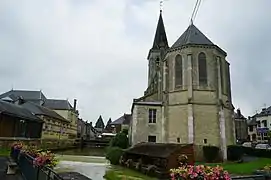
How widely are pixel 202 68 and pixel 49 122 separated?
29.1 m

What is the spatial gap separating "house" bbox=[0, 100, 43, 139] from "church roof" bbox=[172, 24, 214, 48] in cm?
2048

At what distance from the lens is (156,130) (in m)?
28.5

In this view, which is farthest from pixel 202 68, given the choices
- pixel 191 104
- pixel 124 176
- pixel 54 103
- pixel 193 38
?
pixel 54 103

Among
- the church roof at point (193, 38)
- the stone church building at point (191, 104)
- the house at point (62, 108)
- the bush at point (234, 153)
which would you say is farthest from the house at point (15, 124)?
the house at point (62, 108)

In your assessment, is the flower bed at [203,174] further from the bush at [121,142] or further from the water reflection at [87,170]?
the bush at [121,142]

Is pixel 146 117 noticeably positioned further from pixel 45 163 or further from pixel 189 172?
pixel 189 172

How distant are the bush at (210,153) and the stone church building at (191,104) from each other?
0.68m

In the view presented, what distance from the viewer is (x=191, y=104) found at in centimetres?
2658

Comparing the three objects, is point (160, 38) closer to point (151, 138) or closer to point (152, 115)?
point (152, 115)

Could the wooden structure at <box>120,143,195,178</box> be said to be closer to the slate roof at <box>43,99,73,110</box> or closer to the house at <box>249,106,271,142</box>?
the slate roof at <box>43,99,73,110</box>

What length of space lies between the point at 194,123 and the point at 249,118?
54831 mm

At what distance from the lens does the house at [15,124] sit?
2462 centimetres

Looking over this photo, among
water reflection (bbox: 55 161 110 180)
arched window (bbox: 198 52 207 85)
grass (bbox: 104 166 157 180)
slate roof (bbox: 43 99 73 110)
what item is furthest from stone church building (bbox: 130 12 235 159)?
slate roof (bbox: 43 99 73 110)

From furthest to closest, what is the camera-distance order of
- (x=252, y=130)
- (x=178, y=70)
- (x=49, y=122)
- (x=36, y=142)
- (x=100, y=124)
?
(x=100, y=124), (x=252, y=130), (x=49, y=122), (x=36, y=142), (x=178, y=70)
